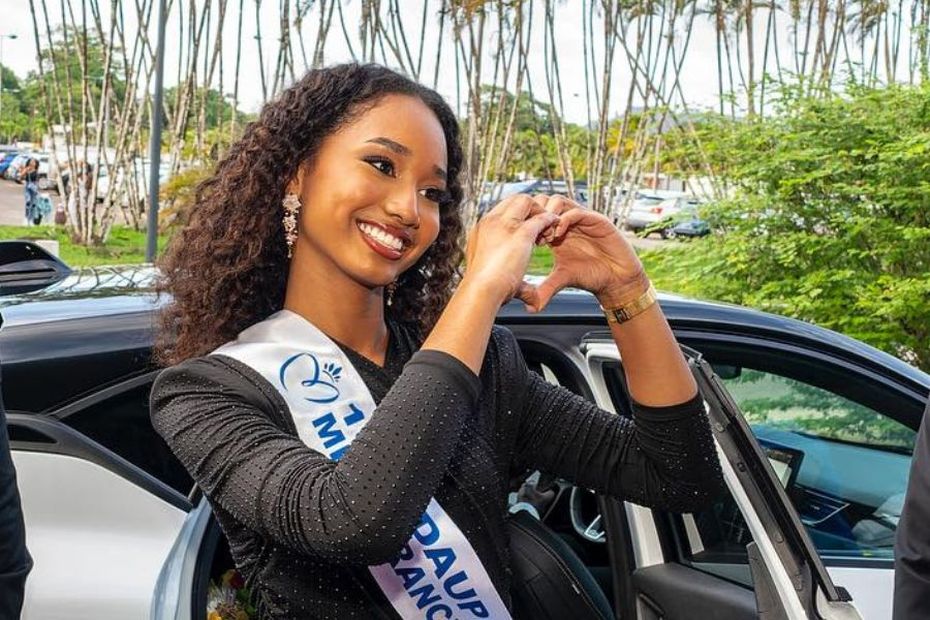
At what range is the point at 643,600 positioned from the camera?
7.07ft

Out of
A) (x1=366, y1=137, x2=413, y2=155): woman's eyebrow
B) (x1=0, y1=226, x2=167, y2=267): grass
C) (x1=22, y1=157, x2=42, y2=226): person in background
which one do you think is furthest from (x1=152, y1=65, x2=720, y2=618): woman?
(x1=22, y1=157, x2=42, y2=226): person in background

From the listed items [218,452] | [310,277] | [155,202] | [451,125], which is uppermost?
[451,125]

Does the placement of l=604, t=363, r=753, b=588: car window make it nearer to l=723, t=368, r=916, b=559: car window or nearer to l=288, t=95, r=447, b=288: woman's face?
l=723, t=368, r=916, b=559: car window

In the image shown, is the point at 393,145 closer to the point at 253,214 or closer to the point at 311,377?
the point at 253,214

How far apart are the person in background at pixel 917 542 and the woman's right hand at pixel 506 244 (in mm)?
551

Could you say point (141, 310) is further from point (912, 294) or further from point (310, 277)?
point (912, 294)

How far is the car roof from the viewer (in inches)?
75.0

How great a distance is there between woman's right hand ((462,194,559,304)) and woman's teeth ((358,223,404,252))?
12 cm

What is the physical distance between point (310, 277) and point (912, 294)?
5.21 m

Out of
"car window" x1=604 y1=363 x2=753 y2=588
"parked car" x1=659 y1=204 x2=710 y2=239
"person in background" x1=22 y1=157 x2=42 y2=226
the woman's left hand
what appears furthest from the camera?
"person in background" x1=22 y1=157 x2=42 y2=226

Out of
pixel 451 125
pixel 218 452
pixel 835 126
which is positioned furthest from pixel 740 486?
pixel 835 126

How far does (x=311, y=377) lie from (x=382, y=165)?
331 mm

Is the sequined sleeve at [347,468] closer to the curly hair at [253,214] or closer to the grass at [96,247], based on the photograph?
the curly hair at [253,214]

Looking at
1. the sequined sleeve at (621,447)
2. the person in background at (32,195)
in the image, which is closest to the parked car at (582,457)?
the sequined sleeve at (621,447)
